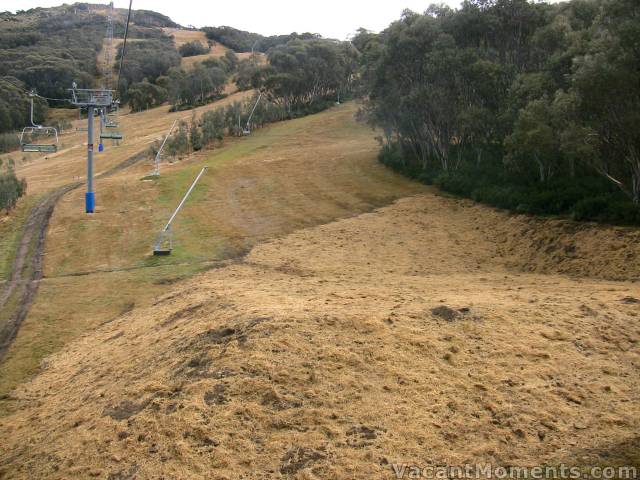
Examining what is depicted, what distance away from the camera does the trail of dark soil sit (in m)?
18.6

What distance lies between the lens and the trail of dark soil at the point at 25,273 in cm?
1859

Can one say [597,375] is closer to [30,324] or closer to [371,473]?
[371,473]

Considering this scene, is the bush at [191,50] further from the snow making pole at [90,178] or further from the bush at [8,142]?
the snow making pole at [90,178]

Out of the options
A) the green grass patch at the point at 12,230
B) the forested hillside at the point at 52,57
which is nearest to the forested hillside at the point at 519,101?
the green grass patch at the point at 12,230

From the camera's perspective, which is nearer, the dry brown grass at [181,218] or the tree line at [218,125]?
the dry brown grass at [181,218]

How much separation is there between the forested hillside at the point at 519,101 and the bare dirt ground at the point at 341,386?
276 inches

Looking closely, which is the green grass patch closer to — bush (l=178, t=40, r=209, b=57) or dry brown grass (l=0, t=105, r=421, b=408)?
dry brown grass (l=0, t=105, r=421, b=408)

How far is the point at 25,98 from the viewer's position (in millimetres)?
72250

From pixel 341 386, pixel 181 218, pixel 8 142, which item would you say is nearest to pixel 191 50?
pixel 8 142

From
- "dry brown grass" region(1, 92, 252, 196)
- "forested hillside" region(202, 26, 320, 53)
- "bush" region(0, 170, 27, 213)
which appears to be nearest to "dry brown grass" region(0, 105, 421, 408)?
"bush" region(0, 170, 27, 213)

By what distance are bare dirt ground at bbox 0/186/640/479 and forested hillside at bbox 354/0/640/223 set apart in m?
7.01

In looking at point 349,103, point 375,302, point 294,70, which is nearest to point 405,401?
point 375,302

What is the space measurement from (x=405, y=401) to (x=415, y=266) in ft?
40.1

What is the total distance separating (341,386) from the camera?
34.9 feet
